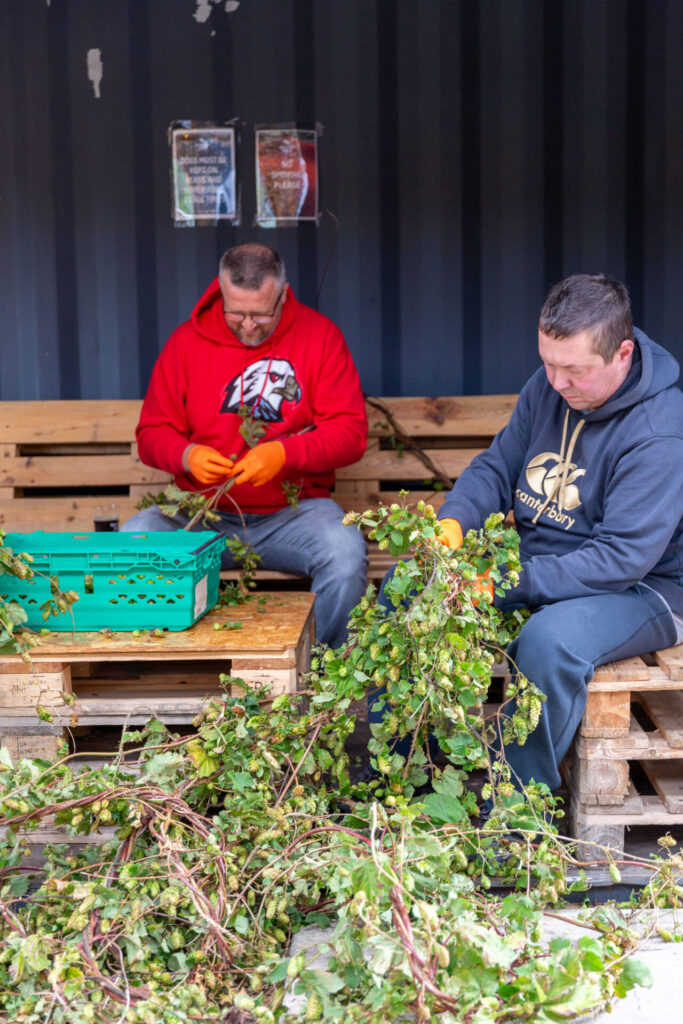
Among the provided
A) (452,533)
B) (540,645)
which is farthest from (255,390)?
(540,645)

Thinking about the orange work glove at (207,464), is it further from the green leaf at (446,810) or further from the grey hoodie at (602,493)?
the green leaf at (446,810)

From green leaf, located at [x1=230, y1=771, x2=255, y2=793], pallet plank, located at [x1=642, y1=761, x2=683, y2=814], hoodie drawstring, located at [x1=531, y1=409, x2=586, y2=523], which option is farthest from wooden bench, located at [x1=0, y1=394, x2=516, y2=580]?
green leaf, located at [x1=230, y1=771, x2=255, y2=793]

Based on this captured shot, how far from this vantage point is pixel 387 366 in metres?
5.06

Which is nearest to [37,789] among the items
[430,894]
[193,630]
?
[193,630]

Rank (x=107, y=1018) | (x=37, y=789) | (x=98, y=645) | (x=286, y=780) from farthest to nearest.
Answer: (x=98, y=645)
(x=286, y=780)
(x=37, y=789)
(x=107, y=1018)

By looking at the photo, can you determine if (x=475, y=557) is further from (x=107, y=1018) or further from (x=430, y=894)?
(x=107, y=1018)

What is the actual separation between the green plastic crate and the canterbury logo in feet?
3.42

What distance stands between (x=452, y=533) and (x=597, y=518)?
44 cm

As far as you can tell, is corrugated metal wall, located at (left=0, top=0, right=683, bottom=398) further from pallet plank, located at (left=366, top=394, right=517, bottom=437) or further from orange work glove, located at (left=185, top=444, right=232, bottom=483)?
orange work glove, located at (left=185, top=444, right=232, bottom=483)

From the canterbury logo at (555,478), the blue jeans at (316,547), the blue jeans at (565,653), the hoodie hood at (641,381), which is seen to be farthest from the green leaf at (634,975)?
the blue jeans at (316,547)

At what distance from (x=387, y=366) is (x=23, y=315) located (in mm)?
1790

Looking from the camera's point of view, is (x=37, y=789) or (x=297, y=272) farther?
(x=297, y=272)

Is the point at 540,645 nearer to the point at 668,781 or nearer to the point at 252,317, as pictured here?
the point at 668,781

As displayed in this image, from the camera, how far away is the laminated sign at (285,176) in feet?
16.0
